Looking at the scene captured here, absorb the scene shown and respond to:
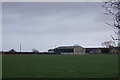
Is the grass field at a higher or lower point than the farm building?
lower

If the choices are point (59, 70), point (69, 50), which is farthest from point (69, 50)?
point (59, 70)

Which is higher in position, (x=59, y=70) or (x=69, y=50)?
(x=69, y=50)

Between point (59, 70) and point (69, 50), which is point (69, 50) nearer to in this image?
point (69, 50)

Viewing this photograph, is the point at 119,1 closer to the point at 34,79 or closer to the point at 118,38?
the point at 118,38

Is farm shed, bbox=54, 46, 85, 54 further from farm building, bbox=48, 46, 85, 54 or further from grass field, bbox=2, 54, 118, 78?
grass field, bbox=2, 54, 118, 78

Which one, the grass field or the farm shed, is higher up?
the farm shed

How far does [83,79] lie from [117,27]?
16.3ft

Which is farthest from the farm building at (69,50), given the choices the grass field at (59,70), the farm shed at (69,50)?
the grass field at (59,70)

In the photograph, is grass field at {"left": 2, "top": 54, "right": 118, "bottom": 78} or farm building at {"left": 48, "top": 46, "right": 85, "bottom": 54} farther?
farm building at {"left": 48, "top": 46, "right": 85, "bottom": 54}

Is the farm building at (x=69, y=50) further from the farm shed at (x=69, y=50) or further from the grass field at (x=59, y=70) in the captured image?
the grass field at (x=59, y=70)

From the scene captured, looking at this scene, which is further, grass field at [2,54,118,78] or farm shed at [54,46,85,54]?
farm shed at [54,46,85,54]

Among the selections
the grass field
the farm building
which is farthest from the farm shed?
the grass field

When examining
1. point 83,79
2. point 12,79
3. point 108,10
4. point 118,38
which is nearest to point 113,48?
point 118,38

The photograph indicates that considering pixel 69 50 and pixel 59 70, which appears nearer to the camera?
pixel 59 70
